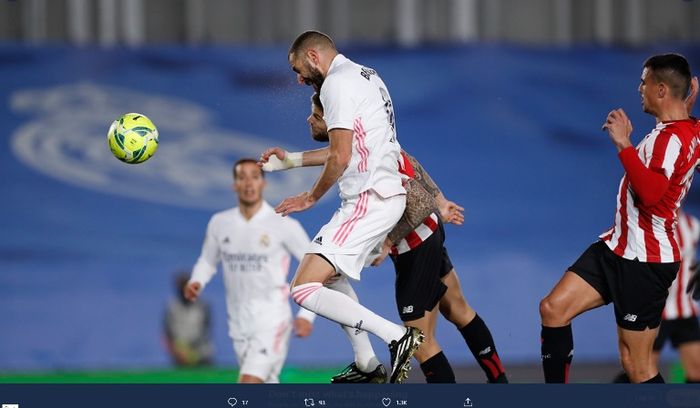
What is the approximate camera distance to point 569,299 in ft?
21.0

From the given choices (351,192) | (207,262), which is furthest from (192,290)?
(351,192)

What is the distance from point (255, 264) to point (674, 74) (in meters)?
3.93

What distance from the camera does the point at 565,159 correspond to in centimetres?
1228

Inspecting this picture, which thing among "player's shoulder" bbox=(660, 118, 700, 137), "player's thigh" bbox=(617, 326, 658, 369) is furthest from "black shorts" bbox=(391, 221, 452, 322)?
"player's shoulder" bbox=(660, 118, 700, 137)

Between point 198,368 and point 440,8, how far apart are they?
4.80 meters

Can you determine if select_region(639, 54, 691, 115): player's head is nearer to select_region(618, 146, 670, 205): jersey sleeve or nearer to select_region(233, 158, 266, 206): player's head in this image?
select_region(618, 146, 670, 205): jersey sleeve

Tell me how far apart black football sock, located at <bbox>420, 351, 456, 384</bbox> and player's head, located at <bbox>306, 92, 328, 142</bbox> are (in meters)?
1.45

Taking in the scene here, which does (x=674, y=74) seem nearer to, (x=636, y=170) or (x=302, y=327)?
(x=636, y=170)

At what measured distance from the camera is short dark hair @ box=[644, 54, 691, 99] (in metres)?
6.35

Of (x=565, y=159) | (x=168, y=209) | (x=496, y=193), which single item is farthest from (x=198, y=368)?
(x=565, y=159)

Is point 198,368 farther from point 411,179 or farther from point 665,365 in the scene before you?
point 411,179

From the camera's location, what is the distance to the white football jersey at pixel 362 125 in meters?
6.23

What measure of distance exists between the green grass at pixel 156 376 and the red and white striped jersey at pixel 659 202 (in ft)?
18.7

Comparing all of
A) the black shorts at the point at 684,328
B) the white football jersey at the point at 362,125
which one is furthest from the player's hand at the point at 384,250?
the black shorts at the point at 684,328
